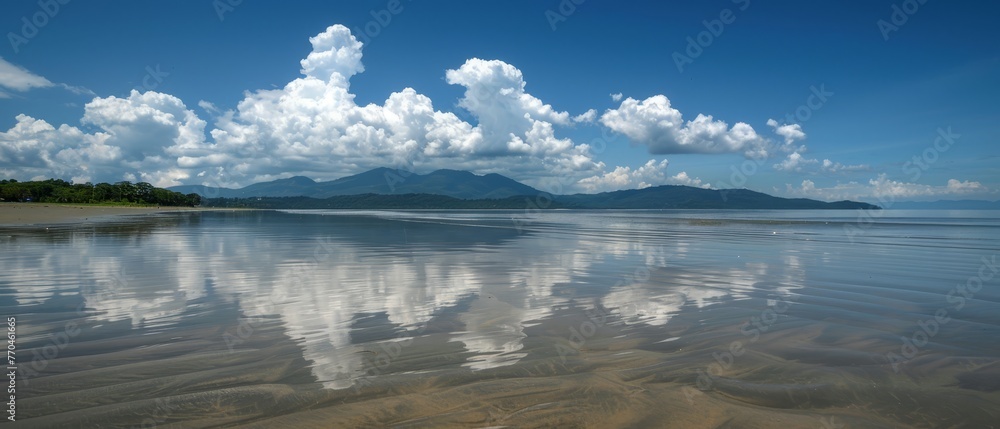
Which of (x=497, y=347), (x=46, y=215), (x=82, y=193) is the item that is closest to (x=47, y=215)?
(x=46, y=215)

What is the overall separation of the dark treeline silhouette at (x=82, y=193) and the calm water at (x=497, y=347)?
177 meters

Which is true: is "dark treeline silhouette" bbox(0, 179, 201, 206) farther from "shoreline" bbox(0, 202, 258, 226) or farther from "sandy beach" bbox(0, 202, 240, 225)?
"sandy beach" bbox(0, 202, 240, 225)

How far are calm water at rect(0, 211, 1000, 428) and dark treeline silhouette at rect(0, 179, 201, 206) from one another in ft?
582

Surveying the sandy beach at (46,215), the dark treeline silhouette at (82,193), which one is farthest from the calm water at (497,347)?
the dark treeline silhouette at (82,193)

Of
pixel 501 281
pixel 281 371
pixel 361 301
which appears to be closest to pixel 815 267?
pixel 501 281

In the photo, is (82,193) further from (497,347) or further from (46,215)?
(497,347)

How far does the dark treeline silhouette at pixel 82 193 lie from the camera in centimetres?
15031

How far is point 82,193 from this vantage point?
164 meters

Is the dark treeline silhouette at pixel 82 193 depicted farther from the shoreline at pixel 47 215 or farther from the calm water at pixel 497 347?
the calm water at pixel 497 347

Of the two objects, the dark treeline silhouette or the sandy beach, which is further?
the dark treeline silhouette

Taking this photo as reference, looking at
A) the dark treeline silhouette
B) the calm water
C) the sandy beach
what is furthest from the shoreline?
the dark treeline silhouette

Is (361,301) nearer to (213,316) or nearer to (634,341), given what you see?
(213,316)

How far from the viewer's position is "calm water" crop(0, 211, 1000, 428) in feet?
21.5

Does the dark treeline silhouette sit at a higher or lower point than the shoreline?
higher
